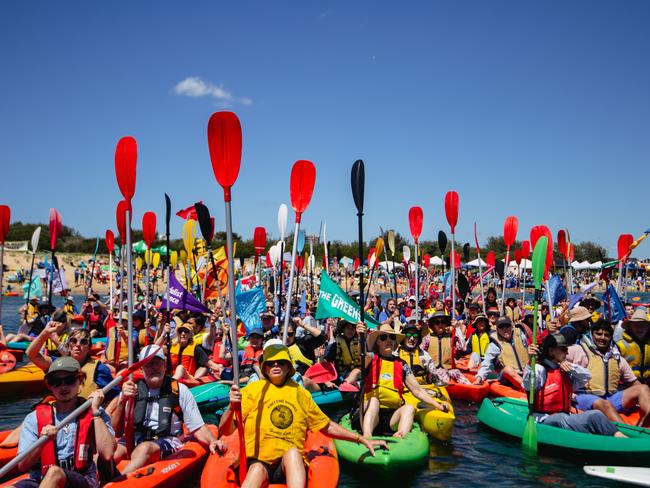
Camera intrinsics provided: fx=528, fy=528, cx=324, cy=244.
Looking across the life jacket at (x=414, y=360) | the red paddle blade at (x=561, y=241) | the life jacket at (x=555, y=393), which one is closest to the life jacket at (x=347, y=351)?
the life jacket at (x=414, y=360)

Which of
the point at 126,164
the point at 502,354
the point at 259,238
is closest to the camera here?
the point at 126,164

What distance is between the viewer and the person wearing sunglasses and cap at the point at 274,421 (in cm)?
384

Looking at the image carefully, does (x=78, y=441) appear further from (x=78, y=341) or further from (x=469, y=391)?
(x=469, y=391)

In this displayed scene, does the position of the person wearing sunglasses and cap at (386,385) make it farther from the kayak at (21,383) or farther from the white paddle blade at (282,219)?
the kayak at (21,383)

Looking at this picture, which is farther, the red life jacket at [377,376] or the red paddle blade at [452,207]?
the red paddle blade at [452,207]

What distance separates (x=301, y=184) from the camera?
682 centimetres

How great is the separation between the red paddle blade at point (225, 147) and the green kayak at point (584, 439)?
4.33 meters

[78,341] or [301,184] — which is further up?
[301,184]

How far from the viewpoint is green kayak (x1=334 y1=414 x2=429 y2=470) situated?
4805 millimetres

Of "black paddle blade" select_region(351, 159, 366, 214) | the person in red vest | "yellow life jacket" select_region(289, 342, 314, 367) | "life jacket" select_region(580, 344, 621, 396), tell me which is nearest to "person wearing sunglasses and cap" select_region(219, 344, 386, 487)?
"black paddle blade" select_region(351, 159, 366, 214)

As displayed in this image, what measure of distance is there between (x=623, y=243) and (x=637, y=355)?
5.60 m

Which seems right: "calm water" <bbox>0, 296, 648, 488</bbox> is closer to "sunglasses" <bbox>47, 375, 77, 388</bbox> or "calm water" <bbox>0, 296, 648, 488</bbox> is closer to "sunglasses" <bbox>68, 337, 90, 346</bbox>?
"sunglasses" <bbox>47, 375, 77, 388</bbox>

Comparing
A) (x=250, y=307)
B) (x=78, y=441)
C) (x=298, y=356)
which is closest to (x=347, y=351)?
(x=298, y=356)

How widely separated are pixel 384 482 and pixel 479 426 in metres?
2.71
